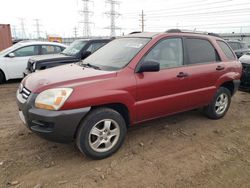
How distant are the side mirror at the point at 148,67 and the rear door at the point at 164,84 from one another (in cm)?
9

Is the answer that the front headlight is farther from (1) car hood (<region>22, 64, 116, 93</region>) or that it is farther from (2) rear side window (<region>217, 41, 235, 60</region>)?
(2) rear side window (<region>217, 41, 235, 60</region>)

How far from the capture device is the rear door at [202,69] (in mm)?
4094

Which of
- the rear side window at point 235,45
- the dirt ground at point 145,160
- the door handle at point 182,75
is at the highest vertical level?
the rear side window at point 235,45

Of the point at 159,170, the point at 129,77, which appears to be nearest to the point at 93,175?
the point at 159,170

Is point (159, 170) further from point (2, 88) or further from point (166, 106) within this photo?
point (2, 88)

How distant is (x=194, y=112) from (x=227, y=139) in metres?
1.40

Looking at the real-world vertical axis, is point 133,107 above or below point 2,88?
above

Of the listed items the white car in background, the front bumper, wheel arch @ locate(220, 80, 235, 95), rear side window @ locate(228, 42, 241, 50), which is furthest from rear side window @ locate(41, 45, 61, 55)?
rear side window @ locate(228, 42, 241, 50)

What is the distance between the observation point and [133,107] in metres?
3.38

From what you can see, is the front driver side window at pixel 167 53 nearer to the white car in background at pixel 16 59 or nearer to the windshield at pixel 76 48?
the windshield at pixel 76 48

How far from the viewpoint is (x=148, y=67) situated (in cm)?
332

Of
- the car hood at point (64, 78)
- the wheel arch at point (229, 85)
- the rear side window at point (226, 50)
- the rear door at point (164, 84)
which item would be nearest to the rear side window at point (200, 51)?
the rear door at point (164, 84)

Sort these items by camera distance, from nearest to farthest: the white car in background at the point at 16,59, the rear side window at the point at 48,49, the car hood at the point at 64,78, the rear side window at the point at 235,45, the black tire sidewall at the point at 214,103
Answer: the car hood at the point at 64,78 < the black tire sidewall at the point at 214,103 < the white car in background at the point at 16,59 < the rear side window at the point at 48,49 < the rear side window at the point at 235,45

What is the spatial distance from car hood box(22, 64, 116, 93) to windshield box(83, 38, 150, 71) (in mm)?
A: 290
